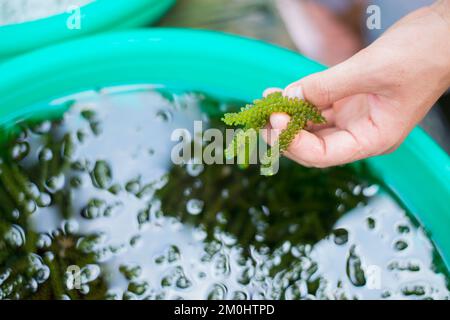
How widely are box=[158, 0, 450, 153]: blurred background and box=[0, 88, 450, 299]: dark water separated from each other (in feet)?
1.03

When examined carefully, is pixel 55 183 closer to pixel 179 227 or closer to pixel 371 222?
pixel 179 227

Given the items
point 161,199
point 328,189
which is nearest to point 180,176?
point 161,199

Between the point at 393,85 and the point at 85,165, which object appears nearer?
the point at 393,85

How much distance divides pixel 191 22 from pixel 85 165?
1.68 ft

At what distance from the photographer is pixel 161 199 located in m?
1.27

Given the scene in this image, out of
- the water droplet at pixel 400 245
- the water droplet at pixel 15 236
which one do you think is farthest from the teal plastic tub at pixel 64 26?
the water droplet at pixel 400 245

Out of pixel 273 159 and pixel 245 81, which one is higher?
pixel 245 81

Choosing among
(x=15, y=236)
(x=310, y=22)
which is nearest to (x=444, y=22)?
(x=310, y=22)

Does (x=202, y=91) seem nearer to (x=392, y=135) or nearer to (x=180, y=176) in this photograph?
(x=180, y=176)

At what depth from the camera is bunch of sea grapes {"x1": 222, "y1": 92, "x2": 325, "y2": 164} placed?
0.94 m

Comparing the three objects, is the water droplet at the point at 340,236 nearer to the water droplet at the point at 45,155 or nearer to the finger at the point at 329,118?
the finger at the point at 329,118

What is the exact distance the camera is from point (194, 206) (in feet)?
4.16

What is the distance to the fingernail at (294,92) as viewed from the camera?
3.21ft

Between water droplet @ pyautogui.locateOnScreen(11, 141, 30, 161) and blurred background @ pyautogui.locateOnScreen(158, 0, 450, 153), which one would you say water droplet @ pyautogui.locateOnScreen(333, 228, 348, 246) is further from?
water droplet @ pyautogui.locateOnScreen(11, 141, 30, 161)
